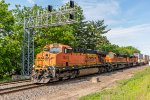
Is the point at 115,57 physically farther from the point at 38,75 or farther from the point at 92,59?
the point at 38,75

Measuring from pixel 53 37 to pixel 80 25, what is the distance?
77.3ft

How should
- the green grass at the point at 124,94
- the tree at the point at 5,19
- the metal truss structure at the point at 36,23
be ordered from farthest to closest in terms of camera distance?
the tree at the point at 5,19, the metal truss structure at the point at 36,23, the green grass at the point at 124,94

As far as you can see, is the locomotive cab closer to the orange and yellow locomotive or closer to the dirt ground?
the orange and yellow locomotive

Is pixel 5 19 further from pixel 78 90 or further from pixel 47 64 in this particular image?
pixel 78 90

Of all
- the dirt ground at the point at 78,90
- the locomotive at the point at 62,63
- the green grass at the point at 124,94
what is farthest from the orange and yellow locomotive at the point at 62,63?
the green grass at the point at 124,94

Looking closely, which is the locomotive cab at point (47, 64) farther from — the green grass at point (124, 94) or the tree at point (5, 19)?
the tree at point (5, 19)

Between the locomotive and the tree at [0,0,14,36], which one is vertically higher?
the tree at [0,0,14,36]

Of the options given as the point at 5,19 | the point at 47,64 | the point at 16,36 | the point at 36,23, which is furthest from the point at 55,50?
the point at 16,36

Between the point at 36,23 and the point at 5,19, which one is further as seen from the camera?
the point at 5,19

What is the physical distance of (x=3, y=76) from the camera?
35.2 metres

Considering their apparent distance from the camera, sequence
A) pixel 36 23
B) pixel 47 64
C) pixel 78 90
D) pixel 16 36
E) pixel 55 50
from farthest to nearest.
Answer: pixel 16 36 < pixel 36 23 < pixel 55 50 < pixel 47 64 < pixel 78 90

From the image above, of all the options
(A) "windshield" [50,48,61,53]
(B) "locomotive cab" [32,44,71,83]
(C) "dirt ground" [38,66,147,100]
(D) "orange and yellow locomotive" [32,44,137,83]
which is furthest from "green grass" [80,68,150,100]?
(A) "windshield" [50,48,61,53]

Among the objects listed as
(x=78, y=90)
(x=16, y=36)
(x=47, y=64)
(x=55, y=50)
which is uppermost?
(x=16, y=36)

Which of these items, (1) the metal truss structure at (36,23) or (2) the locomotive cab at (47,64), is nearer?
(2) the locomotive cab at (47,64)
